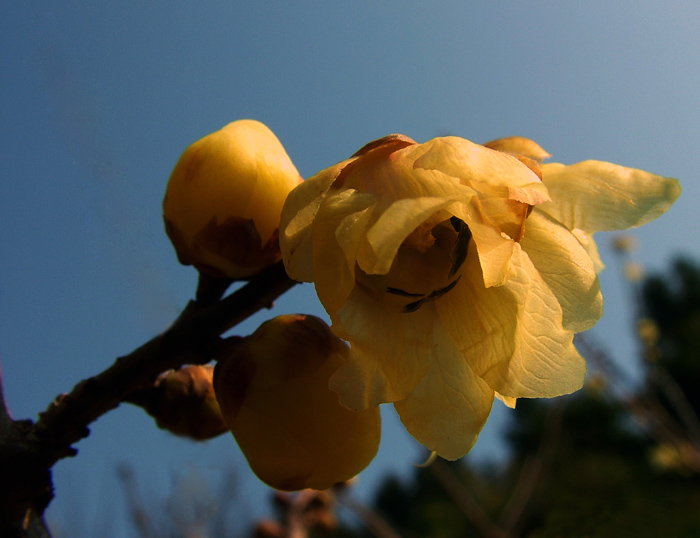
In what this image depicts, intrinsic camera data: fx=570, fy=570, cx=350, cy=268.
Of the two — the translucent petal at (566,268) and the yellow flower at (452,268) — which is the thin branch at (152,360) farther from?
the translucent petal at (566,268)

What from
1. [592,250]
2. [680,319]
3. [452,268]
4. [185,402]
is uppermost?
[452,268]

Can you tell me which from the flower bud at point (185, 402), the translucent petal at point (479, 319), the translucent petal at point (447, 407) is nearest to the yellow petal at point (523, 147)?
the translucent petal at point (479, 319)

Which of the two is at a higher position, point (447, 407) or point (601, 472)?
point (447, 407)

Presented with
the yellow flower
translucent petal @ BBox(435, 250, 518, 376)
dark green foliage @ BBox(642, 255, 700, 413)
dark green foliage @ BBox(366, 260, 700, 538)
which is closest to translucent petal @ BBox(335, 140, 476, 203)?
the yellow flower

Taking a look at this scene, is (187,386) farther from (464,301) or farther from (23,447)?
(464,301)

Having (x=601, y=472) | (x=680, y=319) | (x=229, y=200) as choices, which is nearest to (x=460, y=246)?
(x=229, y=200)

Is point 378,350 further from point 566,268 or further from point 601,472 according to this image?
point 601,472

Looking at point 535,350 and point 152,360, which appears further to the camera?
point 152,360
